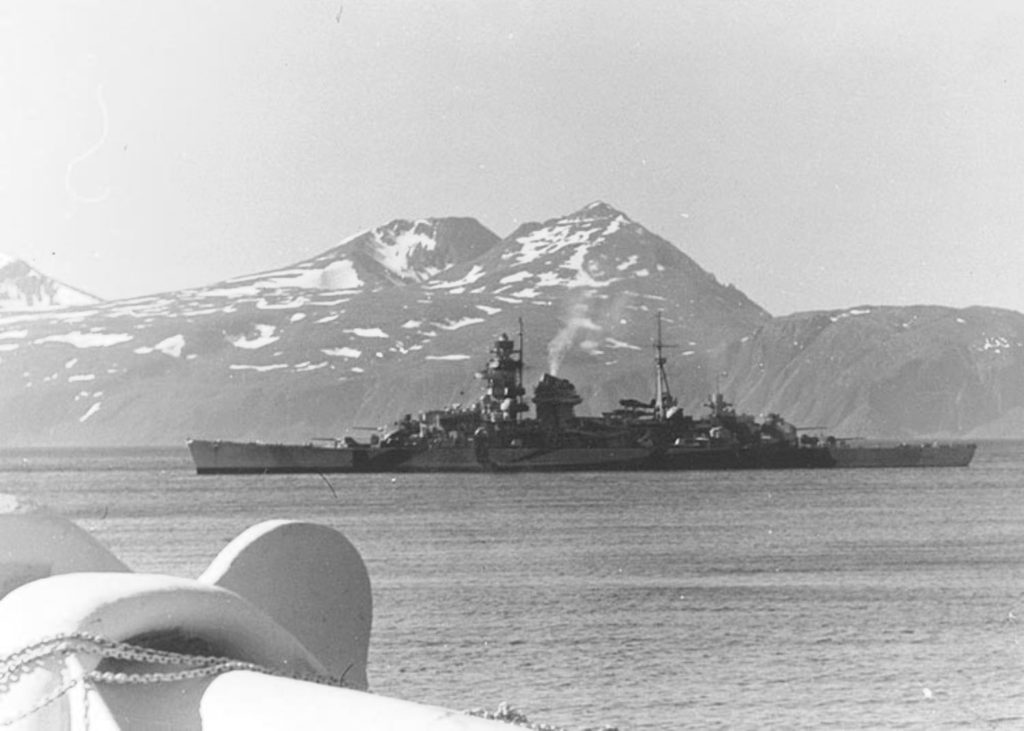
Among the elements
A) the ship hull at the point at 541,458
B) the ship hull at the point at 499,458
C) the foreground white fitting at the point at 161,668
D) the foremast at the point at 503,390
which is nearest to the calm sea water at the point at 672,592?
the ship hull at the point at 499,458

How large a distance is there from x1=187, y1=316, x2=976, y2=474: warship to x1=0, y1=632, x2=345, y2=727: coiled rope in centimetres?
9315

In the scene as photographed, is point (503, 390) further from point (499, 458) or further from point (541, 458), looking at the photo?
point (541, 458)

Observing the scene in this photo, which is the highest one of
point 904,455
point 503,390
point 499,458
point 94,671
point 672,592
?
point 503,390

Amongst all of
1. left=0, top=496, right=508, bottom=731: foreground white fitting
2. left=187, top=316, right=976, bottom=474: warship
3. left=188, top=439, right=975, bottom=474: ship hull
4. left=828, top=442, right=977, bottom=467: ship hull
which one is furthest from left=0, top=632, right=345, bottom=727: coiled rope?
left=828, top=442, right=977, bottom=467: ship hull

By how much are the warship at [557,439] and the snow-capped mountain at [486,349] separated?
65.5 feet

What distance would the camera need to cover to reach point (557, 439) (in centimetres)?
9656

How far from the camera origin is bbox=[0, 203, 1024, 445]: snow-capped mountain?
132m

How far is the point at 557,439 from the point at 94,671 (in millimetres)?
94261

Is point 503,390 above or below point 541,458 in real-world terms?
above

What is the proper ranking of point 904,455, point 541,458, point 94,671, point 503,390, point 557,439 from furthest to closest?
point 904,455 < point 503,390 < point 541,458 < point 557,439 < point 94,671

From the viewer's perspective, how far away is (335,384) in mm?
139000

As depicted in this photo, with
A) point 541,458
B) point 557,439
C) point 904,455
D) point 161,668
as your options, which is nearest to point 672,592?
point 161,668

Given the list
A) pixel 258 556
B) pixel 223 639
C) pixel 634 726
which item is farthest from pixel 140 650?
pixel 634 726

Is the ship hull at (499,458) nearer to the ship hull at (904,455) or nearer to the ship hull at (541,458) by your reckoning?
the ship hull at (541,458)
